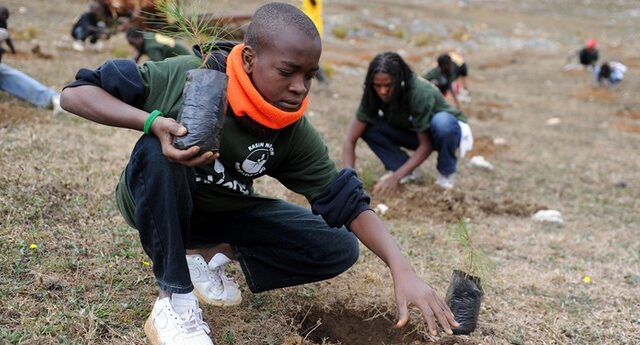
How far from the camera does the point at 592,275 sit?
3289 millimetres

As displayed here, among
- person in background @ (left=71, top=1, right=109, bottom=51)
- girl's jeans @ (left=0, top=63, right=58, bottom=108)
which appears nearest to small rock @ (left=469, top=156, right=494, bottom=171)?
girl's jeans @ (left=0, top=63, right=58, bottom=108)

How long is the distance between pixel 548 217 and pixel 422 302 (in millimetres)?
2821

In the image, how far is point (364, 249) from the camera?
324 centimetres

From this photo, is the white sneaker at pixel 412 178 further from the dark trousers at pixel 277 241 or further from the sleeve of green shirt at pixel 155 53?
the sleeve of green shirt at pixel 155 53

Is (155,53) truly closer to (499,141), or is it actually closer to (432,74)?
(432,74)

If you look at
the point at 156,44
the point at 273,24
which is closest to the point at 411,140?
the point at 273,24

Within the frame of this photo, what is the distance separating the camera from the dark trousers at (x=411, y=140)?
15.1ft

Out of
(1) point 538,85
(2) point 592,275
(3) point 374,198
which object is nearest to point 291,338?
(2) point 592,275

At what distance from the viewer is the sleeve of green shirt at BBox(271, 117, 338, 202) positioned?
7.09 feet

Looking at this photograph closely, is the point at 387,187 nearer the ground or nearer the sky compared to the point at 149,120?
nearer the ground

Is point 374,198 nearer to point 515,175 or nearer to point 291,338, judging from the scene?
point 515,175

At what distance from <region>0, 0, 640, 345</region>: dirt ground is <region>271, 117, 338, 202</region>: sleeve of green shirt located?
0.55 metres

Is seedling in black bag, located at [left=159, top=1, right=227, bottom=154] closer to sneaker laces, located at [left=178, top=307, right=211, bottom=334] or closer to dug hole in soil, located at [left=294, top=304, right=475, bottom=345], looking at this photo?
sneaker laces, located at [left=178, top=307, right=211, bottom=334]

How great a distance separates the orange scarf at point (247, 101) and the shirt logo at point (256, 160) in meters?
0.15
